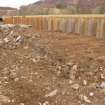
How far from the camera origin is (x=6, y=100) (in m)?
4.96

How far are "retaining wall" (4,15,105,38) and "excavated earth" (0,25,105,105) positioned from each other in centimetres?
100

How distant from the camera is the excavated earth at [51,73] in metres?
5.02

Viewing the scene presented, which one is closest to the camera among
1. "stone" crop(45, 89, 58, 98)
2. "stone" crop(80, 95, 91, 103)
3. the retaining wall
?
"stone" crop(80, 95, 91, 103)

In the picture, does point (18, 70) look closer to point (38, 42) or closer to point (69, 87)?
point (69, 87)

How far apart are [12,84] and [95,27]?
13.5ft

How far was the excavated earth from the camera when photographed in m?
5.02

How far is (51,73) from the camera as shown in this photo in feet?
19.2

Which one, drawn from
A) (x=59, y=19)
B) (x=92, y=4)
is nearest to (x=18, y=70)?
(x=59, y=19)

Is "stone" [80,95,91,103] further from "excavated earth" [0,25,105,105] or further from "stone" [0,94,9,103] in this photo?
"stone" [0,94,9,103]

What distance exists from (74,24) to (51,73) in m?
4.30

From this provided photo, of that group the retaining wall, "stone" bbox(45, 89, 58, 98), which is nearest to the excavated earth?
"stone" bbox(45, 89, 58, 98)

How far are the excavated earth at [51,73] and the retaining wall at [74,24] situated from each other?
1.00m

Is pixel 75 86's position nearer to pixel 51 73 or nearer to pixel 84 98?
pixel 84 98

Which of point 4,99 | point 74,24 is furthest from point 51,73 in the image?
point 74,24
